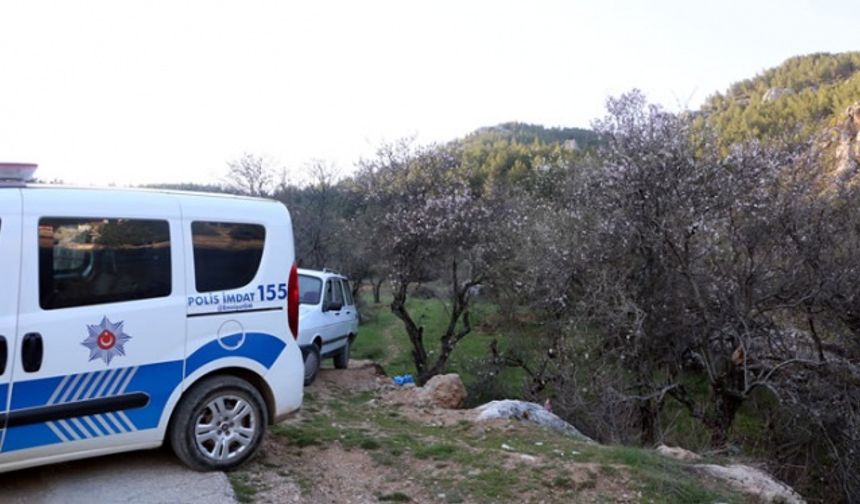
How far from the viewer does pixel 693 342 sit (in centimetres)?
1235

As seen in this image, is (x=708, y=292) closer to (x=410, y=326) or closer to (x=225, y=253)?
(x=410, y=326)

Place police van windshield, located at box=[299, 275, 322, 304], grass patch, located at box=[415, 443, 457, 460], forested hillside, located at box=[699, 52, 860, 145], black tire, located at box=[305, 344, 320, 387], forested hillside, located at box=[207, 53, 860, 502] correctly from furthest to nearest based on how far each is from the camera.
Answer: forested hillside, located at box=[699, 52, 860, 145] < police van windshield, located at box=[299, 275, 322, 304] < black tire, located at box=[305, 344, 320, 387] < forested hillside, located at box=[207, 53, 860, 502] < grass patch, located at box=[415, 443, 457, 460]

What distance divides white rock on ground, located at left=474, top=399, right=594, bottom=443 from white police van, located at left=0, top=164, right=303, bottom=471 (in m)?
3.46

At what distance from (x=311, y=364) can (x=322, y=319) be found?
2.97 ft

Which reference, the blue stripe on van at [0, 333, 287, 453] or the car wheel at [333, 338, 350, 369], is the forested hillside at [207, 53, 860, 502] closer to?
the car wheel at [333, 338, 350, 369]

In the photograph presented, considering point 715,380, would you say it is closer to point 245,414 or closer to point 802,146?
point 802,146

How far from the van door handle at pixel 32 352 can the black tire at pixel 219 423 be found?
41.3 inches

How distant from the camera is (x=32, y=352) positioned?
4688 millimetres

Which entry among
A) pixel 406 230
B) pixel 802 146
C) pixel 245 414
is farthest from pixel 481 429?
pixel 406 230

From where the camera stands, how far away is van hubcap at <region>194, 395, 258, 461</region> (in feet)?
17.9

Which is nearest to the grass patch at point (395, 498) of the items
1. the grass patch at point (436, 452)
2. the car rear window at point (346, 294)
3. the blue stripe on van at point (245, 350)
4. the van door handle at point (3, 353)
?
the grass patch at point (436, 452)

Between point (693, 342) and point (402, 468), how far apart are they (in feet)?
26.0

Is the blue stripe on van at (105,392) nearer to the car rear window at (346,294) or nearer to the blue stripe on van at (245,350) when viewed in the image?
the blue stripe on van at (245,350)

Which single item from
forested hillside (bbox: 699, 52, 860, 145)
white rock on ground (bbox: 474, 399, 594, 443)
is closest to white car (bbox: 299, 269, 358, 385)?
white rock on ground (bbox: 474, 399, 594, 443)
